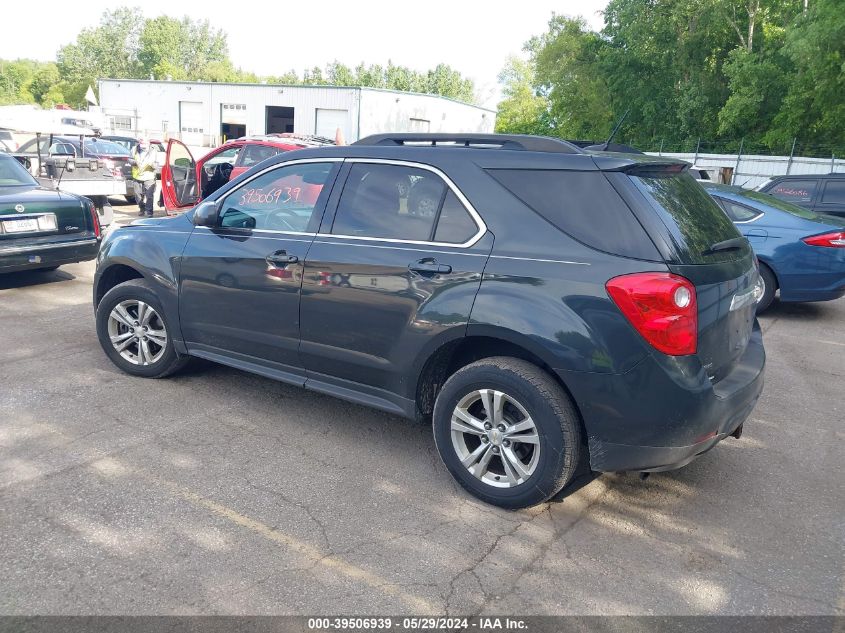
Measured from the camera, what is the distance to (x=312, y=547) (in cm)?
316

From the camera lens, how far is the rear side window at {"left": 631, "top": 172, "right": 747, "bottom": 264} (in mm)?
3318

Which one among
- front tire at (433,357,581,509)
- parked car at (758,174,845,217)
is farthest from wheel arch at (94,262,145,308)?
parked car at (758,174,845,217)

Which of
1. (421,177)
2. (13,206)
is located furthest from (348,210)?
(13,206)

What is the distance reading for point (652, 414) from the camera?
314 cm

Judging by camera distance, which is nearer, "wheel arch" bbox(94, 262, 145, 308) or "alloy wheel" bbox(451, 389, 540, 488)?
"alloy wheel" bbox(451, 389, 540, 488)

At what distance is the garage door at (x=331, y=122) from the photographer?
39.0 meters

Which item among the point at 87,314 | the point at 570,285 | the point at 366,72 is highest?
the point at 366,72

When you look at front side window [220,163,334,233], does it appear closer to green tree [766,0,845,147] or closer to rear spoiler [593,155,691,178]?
rear spoiler [593,155,691,178]

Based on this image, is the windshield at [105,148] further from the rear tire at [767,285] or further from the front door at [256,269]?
the rear tire at [767,285]

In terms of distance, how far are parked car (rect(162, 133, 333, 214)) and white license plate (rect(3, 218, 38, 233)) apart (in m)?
4.12

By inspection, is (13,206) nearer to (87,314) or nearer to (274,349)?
(87,314)

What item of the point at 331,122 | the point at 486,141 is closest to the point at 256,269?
the point at 486,141

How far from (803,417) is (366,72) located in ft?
386

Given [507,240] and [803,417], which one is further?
[803,417]
